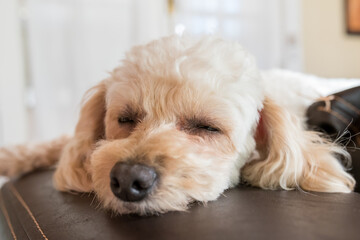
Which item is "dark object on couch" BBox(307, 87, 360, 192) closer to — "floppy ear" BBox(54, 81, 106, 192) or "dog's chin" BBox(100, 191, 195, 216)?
"dog's chin" BBox(100, 191, 195, 216)

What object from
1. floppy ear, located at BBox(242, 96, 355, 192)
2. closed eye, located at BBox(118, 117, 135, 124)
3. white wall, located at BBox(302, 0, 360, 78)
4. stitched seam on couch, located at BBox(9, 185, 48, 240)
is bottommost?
stitched seam on couch, located at BBox(9, 185, 48, 240)

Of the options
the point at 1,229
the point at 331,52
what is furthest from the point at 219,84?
the point at 331,52

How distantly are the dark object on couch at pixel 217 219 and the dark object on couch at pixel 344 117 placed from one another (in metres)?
0.30

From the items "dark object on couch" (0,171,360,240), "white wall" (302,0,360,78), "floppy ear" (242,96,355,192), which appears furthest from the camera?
"white wall" (302,0,360,78)

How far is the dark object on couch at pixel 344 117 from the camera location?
1.22m

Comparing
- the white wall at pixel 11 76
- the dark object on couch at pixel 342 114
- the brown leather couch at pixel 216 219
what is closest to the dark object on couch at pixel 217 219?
the brown leather couch at pixel 216 219

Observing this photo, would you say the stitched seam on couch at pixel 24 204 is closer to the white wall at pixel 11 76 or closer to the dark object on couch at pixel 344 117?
the dark object on couch at pixel 344 117

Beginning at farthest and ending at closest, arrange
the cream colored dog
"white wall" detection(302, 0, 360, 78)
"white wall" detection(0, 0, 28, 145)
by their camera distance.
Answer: "white wall" detection(302, 0, 360, 78)
"white wall" detection(0, 0, 28, 145)
the cream colored dog

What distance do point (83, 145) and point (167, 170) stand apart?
0.56 m


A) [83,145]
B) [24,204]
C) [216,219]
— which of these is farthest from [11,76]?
[216,219]

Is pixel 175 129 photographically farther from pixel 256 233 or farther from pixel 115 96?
pixel 256 233

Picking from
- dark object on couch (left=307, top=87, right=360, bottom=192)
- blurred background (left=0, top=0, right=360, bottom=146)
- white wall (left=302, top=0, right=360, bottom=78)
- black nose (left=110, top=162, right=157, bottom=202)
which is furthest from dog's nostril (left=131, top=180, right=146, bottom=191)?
white wall (left=302, top=0, right=360, bottom=78)

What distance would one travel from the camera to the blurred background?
128 inches

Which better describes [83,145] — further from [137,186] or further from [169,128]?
[137,186]
